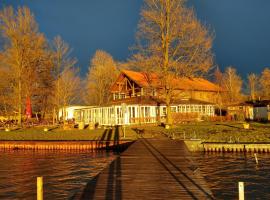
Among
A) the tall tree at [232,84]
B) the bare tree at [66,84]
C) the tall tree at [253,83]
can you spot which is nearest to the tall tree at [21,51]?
the bare tree at [66,84]

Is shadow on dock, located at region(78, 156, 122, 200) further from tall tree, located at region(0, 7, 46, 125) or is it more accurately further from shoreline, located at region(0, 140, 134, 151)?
tall tree, located at region(0, 7, 46, 125)

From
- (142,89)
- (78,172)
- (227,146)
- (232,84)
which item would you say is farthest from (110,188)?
(232,84)

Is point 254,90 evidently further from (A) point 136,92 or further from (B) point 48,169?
(B) point 48,169

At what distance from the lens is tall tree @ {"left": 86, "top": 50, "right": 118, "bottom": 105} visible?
70.0 m

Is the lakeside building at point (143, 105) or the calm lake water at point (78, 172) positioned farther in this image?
the lakeside building at point (143, 105)

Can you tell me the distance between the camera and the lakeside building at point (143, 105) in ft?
135

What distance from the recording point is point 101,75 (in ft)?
229

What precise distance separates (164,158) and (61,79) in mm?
43276

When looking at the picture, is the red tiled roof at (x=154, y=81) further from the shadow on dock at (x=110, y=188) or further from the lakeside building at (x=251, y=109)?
the shadow on dock at (x=110, y=188)

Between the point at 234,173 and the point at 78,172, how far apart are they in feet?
25.5

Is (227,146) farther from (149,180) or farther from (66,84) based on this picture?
(66,84)

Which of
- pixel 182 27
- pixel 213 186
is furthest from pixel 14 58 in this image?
pixel 213 186

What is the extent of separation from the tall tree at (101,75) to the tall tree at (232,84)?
26.8 metres

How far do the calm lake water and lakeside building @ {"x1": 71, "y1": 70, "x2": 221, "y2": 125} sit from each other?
15.7 m
